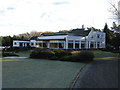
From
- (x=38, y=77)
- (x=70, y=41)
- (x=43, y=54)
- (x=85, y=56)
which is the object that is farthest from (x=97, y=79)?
(x=70, y=41)

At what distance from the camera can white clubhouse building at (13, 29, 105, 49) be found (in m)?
39.7

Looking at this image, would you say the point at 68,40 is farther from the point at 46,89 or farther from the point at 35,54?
the point at 46,89

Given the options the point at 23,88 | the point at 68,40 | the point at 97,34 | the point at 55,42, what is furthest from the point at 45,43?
the point at 23,88

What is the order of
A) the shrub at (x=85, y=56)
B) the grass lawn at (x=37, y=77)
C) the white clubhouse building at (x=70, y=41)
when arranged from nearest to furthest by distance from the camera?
the grass lawn at (x=37, y=77)
the shrub at (x=85, y=56)
the white clubhouse building at (x=70, y=41)

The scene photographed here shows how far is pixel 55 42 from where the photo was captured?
41.8 metres

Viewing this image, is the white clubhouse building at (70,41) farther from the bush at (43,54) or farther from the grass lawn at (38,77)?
the grass lawn at (38,77)

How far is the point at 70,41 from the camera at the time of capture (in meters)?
39.7

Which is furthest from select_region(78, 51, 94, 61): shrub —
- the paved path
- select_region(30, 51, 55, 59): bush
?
the paved path

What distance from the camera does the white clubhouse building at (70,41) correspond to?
39672 millimetres

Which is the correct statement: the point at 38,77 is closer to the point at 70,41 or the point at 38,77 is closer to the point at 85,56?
the point at 85,56

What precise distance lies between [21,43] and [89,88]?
4705 cm

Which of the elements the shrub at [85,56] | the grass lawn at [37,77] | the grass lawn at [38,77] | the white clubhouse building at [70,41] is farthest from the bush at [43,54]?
the white clubhouse building at [70,41]

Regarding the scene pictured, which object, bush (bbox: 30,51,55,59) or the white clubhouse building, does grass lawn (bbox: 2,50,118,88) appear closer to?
bush (bbox: 30,51,55,59)

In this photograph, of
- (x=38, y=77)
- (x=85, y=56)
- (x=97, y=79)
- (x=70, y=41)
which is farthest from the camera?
(x=70, y=41)
